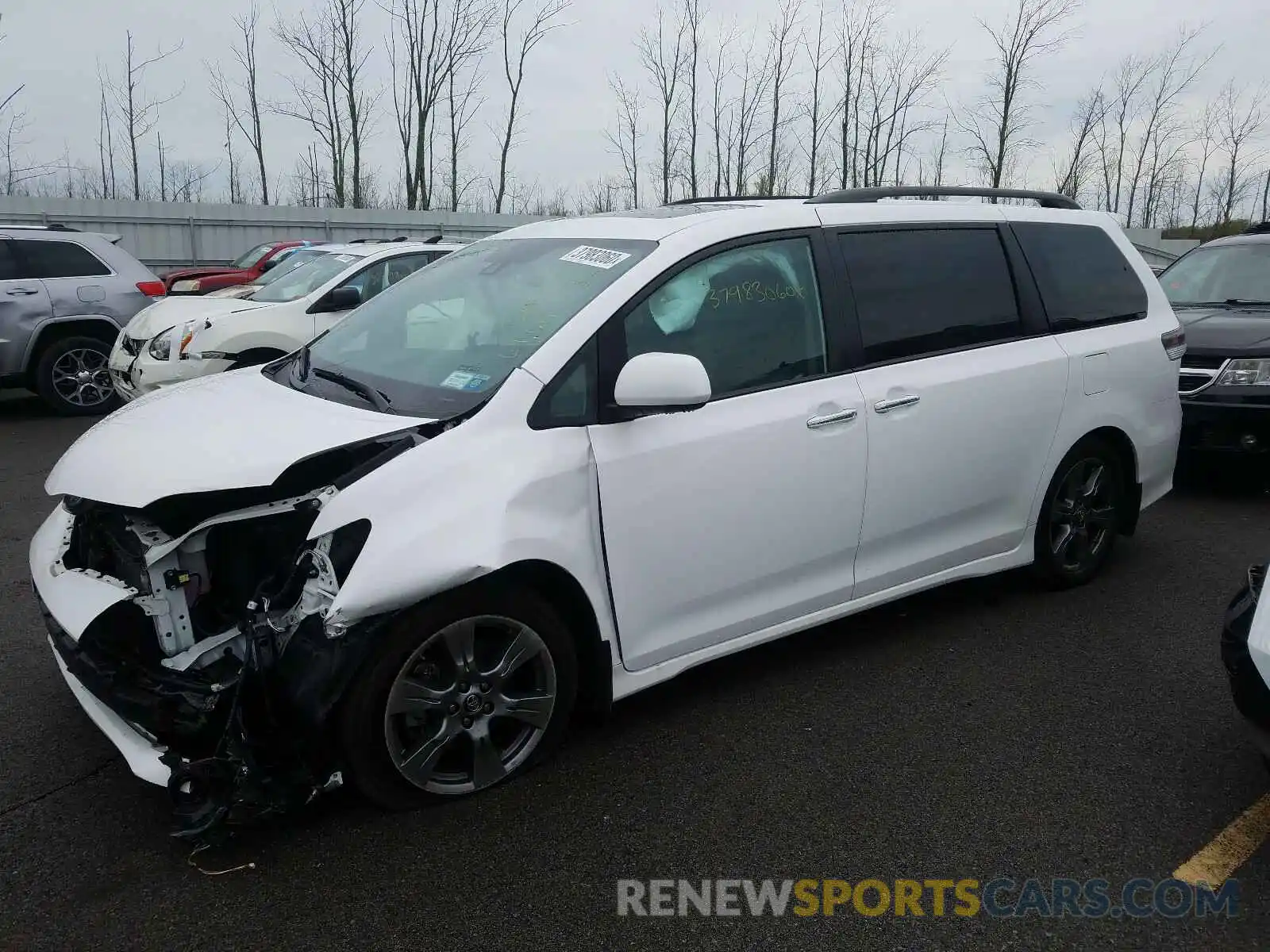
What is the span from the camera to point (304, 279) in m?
9.40

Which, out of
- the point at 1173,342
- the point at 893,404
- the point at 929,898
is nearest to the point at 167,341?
the point at 893,404

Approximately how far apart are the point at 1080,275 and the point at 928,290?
1065 millimetres

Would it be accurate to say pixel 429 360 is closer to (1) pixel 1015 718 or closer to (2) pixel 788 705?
(2) pixel 788 705

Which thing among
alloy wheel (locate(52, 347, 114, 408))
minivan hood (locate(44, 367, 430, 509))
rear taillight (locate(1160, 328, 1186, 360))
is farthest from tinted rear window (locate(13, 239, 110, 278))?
rear taillight (locate(1160, 328, 1186, 360))

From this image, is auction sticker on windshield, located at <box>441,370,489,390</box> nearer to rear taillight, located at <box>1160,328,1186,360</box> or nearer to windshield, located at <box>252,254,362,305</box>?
rear taillight, located at <box>1160,328,1186,360</box>

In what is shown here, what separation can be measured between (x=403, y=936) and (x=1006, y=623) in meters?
3.00

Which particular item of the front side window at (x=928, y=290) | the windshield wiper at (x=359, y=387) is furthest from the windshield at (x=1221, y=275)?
the windshield wiper at (x=359, y=387)

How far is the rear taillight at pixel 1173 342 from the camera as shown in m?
4.84

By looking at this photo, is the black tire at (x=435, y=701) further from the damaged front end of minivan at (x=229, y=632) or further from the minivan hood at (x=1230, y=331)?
the minivan hood at (x=1230, y=331)

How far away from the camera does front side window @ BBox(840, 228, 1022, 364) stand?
3826mm

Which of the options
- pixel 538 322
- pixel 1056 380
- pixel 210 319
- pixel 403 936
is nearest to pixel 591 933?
pixel 403 936

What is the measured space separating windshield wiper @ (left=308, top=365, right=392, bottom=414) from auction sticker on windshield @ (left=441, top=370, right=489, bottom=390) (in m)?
0.20

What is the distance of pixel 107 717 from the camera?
9.44ft

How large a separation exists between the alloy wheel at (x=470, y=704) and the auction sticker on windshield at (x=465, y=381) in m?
0.73
